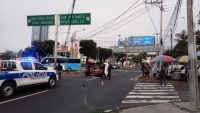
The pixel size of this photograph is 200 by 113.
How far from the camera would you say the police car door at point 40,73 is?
36.4 ft

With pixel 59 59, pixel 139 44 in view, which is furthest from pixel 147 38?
pixel 59 59

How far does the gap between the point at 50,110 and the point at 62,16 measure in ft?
45.8

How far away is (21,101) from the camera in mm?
8531

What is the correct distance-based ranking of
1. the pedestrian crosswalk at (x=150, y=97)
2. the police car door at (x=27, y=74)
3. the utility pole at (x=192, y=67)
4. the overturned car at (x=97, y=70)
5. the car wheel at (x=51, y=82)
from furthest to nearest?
the overturned car at (x=97, y=70) → the car wheel at (x=51, y=82) → the police car door at (x=27, y=74) → the pedestrian crosswalk at (x=150, y=97) → the utility pole at (x=192, y=67)

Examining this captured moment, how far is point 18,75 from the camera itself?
9.80 metres

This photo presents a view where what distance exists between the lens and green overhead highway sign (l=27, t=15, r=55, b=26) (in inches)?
761

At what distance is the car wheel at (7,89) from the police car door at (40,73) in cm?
169

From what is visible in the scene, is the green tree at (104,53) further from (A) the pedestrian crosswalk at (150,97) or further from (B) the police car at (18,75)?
(B) the police car at (18,75)

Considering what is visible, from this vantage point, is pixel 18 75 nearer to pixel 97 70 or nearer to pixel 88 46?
pixel 97 70

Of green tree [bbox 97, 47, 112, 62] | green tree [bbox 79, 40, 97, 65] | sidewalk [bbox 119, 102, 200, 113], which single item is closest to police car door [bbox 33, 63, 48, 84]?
sidewalk [bbox 119, 102, 200, 113]

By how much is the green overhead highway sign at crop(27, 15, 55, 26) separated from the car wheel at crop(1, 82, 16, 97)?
1111 centimetres

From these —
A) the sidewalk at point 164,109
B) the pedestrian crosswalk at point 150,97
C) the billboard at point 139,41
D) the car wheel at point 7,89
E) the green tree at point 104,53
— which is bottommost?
the pedestrian crosswalk at point 150,97

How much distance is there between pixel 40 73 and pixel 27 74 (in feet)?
3.59

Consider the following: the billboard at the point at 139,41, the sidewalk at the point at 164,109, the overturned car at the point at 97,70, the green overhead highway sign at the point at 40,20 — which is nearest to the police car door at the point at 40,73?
the overturned car at the point at 97,70
